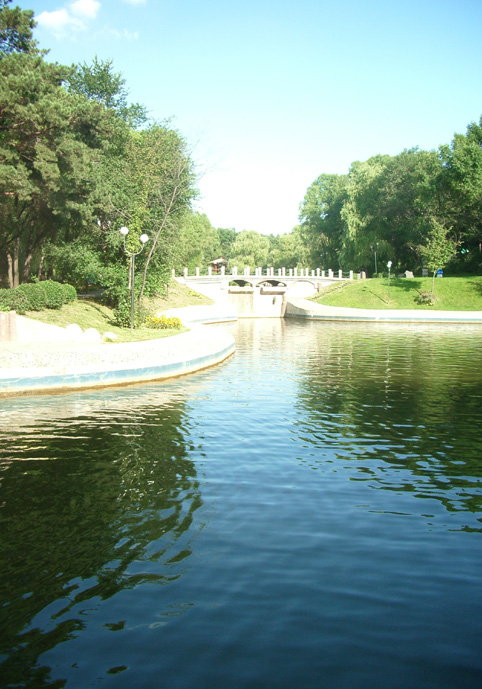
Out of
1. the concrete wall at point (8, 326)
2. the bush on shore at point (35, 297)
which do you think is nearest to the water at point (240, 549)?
the concrete wall at point (8, 326)

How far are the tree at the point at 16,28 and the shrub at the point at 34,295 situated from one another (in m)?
11.5

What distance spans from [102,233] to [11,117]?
8428mm

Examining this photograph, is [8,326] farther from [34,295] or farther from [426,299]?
[426,299]

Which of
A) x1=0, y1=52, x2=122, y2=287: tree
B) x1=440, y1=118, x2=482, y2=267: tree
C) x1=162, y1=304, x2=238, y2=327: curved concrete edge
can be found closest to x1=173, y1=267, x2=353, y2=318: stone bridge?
x1=162, y1=304, x2=238, y2=327: curved concrete edge

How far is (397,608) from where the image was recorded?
4.62m

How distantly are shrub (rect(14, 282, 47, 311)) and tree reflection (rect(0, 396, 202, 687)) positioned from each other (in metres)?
16.8

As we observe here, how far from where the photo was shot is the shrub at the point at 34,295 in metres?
25.7

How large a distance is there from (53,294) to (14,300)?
249 cm

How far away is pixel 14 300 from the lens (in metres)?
24.6

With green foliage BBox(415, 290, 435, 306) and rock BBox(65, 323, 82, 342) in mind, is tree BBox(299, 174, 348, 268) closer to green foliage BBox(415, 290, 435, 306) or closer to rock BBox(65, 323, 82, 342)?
green foliage BBox(415, 290, 435, 306)

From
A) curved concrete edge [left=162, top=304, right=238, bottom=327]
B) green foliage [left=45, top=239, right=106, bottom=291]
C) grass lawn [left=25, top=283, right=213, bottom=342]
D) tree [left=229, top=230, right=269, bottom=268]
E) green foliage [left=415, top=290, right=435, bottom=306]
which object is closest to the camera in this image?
grass lawn [left=25, top=283, right=213, bottom=342]

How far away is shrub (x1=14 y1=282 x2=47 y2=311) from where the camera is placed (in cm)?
2567

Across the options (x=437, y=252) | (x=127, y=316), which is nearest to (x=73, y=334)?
(x=127, y=316)

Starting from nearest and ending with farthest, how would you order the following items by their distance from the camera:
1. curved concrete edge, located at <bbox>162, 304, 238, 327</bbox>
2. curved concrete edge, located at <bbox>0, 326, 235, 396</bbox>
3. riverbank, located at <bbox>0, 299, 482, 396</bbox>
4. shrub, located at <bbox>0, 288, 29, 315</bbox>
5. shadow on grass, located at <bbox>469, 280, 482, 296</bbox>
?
curved concrete edge, located at <bbox>0, 326, 235, 396</bbox>, riverbank, located at <bbox>0, 299, 482, 396</bbox>, shrub, located at <bbox>0, 288, 29, 315</bbox>, curved concrete edge, located at <bbox>162, 304, 238, 327</bbox>, shadow on grass, located at <bbox>469, 280, 482, 296</bbox>
